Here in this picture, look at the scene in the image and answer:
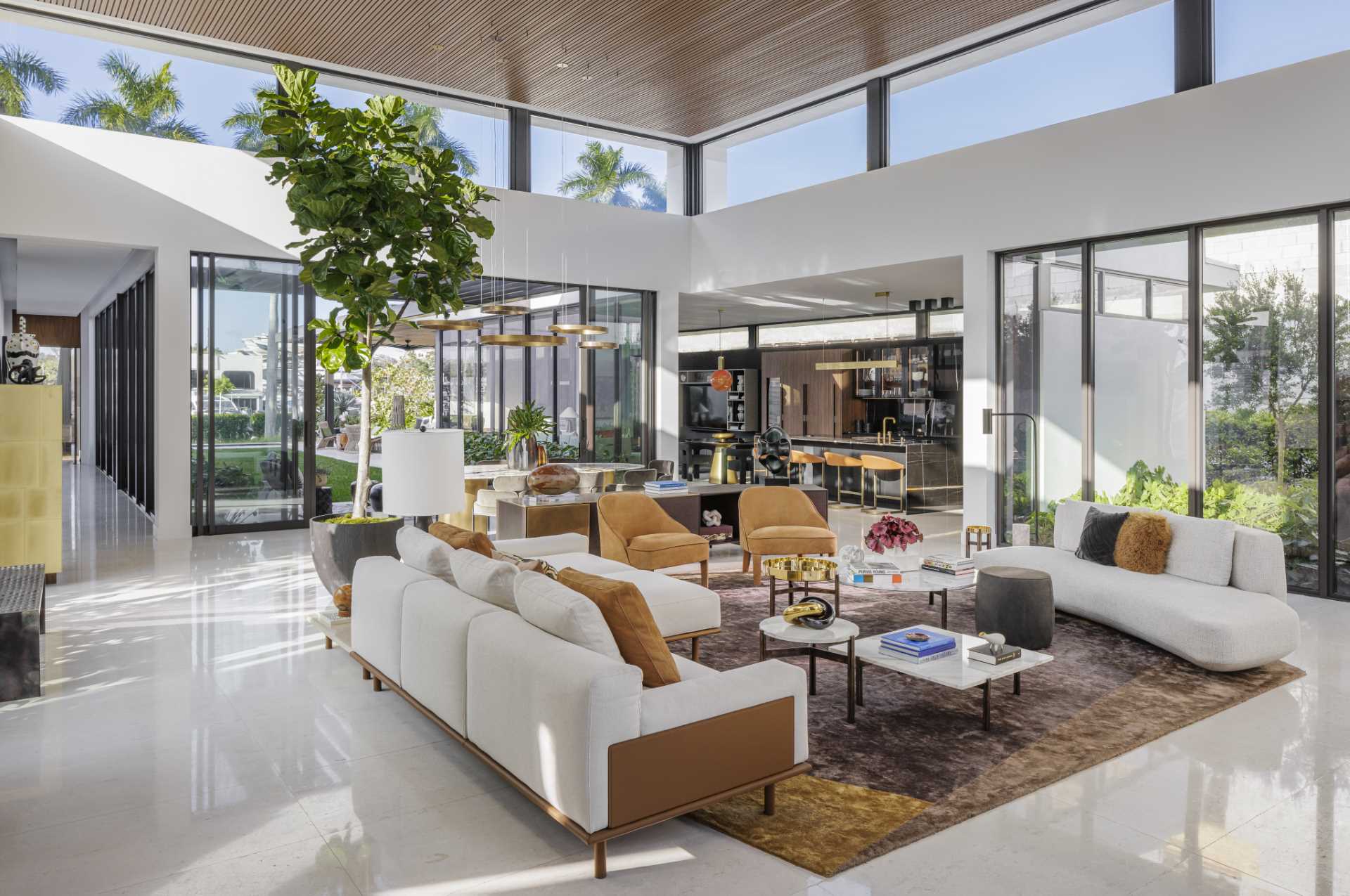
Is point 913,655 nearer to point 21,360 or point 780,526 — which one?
point 780,526

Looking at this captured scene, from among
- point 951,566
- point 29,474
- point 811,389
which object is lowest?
point 951,566

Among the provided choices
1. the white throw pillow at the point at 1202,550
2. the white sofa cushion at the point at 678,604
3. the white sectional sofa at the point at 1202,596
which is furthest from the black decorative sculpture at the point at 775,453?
the white throw pillow at the point at 1202,550

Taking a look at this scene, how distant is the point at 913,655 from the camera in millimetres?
3945

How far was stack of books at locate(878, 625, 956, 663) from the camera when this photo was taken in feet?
12.9

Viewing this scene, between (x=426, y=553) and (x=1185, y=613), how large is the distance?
403cm

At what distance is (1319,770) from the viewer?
3.48m

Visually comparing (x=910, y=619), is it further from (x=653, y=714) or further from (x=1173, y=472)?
(x=653, y=714)

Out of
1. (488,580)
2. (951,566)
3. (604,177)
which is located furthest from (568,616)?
(604,177)

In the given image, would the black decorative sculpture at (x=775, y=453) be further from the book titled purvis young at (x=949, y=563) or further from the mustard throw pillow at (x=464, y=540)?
the mustard throw pillow at (x=464, y=540)

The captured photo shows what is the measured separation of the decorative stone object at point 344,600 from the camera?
5133 mm

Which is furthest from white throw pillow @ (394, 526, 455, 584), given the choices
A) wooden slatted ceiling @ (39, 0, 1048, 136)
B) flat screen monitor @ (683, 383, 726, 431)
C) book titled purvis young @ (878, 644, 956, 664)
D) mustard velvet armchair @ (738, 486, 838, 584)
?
flat screen monitor @ (683, 383, 726, 431)

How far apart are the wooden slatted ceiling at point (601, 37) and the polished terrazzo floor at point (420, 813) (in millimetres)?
6205

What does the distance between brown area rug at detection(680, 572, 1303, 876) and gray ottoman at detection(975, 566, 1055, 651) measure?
19cm

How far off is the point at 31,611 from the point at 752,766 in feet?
11.5
